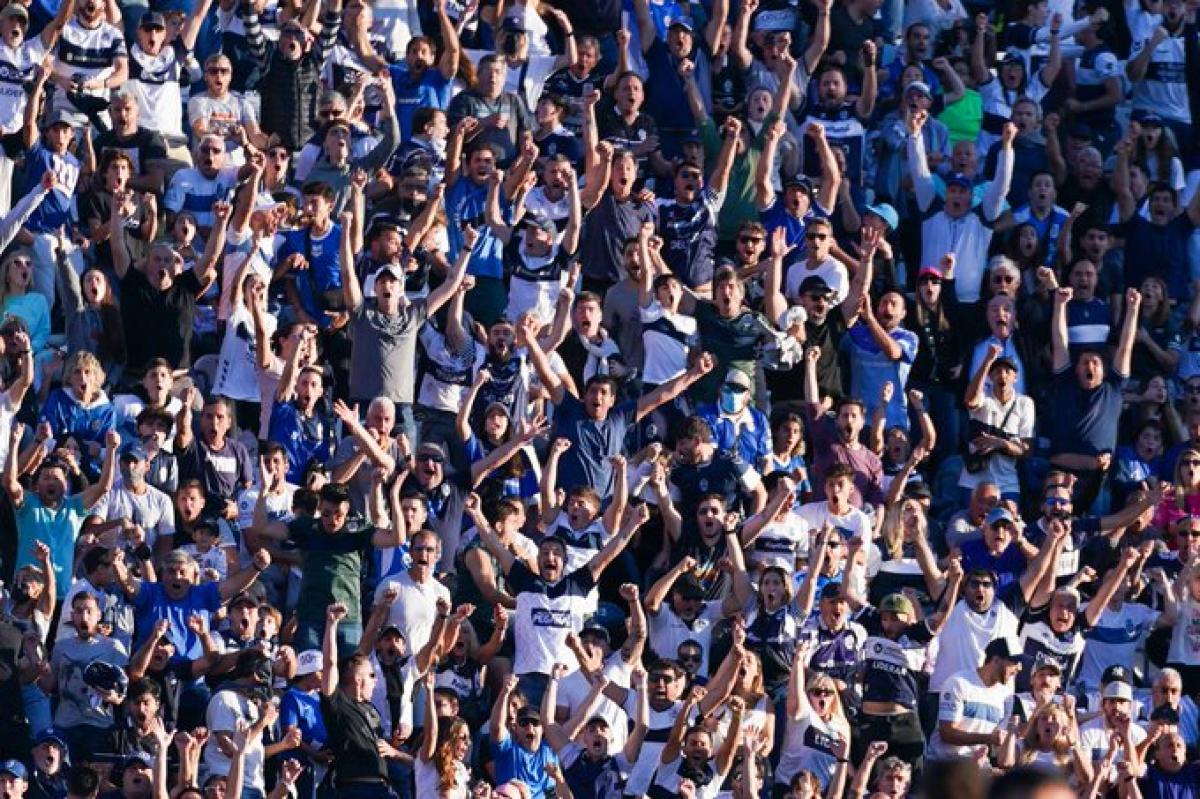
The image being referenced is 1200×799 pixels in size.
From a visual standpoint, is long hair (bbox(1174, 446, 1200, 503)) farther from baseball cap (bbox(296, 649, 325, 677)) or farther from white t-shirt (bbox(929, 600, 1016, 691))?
baseball cap (bbox(296, 649, 325, 677))

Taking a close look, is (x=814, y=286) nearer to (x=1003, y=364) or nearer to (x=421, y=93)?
(x=1003, y=364)

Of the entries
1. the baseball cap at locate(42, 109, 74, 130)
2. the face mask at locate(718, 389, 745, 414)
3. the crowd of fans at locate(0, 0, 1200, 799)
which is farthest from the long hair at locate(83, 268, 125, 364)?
the face mask at locate(718, 389, 745, 414)

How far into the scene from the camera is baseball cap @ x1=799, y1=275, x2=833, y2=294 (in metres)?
16.3

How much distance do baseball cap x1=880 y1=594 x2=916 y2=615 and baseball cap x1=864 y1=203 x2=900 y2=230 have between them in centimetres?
306

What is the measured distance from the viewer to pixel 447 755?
13.3 meters

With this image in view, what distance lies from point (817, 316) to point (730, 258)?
911mm

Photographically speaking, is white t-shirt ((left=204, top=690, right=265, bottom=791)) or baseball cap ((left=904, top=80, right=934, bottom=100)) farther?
baseball cap ((left=904, top=80, right=934, bottom=100))

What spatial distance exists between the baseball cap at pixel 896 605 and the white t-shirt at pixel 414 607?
7.53ft

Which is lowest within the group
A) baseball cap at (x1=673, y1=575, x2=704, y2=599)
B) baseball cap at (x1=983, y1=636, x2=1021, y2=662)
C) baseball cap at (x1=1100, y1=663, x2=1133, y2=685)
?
baseball cap at (x1=1100, y1=663, x2=1133, y2=685)

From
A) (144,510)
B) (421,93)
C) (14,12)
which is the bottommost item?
(144,510)

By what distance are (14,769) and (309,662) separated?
1549mm

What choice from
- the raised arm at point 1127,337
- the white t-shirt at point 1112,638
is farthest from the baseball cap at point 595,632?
the raised arm at point 1127,337

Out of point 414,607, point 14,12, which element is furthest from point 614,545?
point 14,12

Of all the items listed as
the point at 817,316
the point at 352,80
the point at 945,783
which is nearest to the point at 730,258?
the point at 817,316
